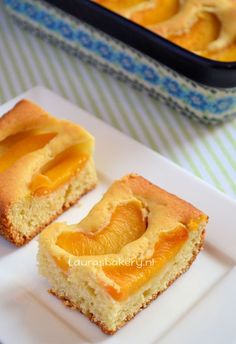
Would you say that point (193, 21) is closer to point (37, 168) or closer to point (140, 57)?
point (140, 57)

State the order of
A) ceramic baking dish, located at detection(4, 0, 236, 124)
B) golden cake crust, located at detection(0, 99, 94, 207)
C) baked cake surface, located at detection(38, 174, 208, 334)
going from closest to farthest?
baked cake surface, located at detection(38, 174, 208, 334), golden cake crust, located at detection(0, 99, 94, 207), ceramic baking dish, located at detection(4, 0, 236, 124)

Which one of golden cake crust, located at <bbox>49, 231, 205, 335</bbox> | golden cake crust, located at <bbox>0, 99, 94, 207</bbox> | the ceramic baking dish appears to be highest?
the ceramic baking dish

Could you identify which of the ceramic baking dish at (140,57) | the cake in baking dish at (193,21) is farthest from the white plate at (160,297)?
the cake in baking dish at (193,21)

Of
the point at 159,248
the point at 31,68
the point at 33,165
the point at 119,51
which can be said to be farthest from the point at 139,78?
the point at 159,248

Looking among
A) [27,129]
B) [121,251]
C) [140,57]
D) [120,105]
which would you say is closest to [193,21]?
[140,57]

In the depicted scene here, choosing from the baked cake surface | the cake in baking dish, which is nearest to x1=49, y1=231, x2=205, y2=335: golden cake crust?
the baked cake surface

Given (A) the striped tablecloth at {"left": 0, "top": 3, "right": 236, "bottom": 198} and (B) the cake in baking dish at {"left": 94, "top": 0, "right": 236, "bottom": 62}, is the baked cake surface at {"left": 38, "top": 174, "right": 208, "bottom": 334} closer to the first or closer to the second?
(A) the striped tablecloth at {"left": 0, "top": 3, "right": 236, "bottom": 198}
